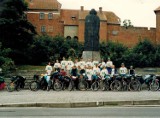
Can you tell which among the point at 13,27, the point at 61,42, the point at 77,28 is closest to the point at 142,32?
the point at 77,28

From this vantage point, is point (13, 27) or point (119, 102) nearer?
point (119, 102)

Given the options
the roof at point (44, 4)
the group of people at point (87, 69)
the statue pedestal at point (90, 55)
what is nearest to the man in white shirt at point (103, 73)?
the group of people at point (87, 69)

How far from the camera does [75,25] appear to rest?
358 ft

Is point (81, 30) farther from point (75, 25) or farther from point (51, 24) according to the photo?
point (51, 24)

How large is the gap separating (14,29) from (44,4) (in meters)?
52.5

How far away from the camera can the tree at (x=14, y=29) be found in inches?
2143

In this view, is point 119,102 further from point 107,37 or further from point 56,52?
point 107,37

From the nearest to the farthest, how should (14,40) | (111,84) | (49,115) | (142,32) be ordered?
(49,115) < (111,84) < (14,40) < (142,32)

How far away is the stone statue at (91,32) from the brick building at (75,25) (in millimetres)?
71283

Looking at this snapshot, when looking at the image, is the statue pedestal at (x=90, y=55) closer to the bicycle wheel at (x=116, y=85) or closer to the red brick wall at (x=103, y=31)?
the bicycle wheel at (x=116, y=85)

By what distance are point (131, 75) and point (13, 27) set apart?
102 feet

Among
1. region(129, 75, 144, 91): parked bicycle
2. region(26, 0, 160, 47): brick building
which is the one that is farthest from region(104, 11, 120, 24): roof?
region(129, 75, 144, 91): parked bicycle

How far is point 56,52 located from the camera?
8112 cm

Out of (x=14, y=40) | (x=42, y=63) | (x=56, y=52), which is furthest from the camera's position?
(x=56, y=52)
